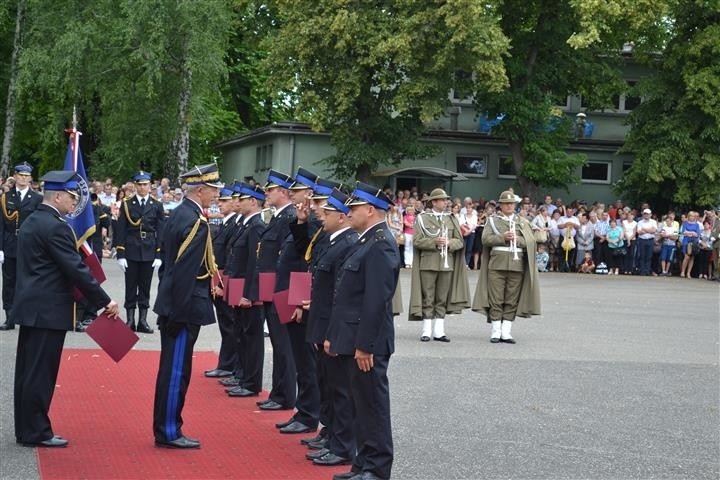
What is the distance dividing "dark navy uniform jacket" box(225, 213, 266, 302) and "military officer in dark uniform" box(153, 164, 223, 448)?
2.04m

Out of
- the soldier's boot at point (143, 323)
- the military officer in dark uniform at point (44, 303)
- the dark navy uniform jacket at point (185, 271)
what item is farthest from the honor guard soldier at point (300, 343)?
the soldier's boot at point (143, 323)

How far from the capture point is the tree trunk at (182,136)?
4019cm

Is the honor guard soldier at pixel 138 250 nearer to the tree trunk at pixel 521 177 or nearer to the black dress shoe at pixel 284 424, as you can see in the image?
the black dress shoe at pixel 284 424

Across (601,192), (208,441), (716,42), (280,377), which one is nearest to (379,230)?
(208,441)

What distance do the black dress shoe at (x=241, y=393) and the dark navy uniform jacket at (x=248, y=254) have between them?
928 mm

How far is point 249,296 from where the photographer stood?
466 inches

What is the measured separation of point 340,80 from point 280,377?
85.2 feet

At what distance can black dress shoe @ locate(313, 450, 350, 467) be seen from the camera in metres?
8.95

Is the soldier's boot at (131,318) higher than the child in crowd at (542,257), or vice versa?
the child in crowd at (542,257)

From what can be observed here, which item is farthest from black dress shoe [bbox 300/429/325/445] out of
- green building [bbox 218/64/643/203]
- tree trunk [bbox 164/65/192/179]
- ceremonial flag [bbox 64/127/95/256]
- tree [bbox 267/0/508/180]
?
green building [bbox 218/64/643/203]

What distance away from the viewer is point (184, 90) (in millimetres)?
40375

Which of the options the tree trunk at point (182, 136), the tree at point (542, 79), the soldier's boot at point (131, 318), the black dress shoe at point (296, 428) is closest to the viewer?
the black dress shoe at point (296, 428)

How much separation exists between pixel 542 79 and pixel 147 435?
1335 inches

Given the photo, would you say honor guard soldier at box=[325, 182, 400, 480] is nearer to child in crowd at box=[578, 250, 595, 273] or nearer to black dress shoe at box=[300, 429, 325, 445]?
black dress shoe at box=[300, 429, 325, 445]
